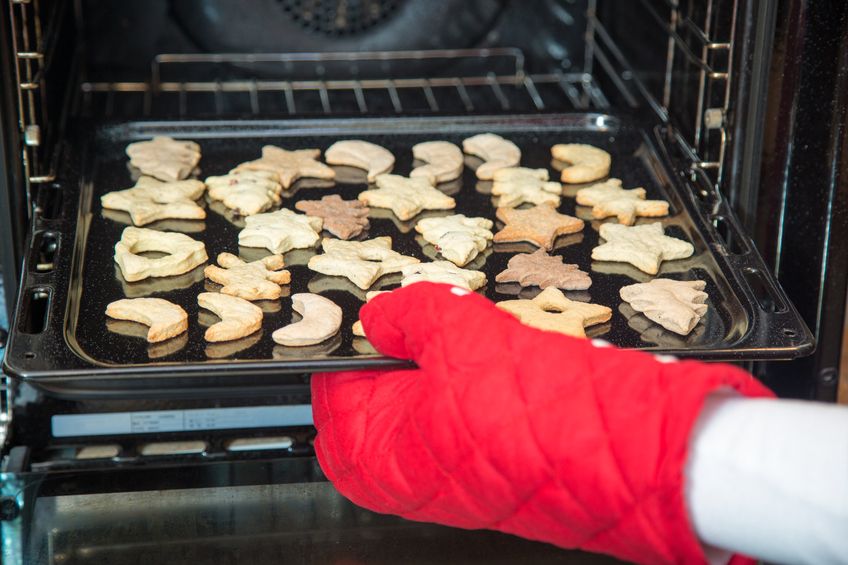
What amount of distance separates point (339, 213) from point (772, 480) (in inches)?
29.8

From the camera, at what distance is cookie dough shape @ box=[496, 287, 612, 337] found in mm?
1191

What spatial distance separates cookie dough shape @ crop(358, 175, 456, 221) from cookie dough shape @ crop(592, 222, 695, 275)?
0.75 feet

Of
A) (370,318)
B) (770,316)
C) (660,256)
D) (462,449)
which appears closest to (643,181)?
(660,256)

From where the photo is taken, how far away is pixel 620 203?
1.48m

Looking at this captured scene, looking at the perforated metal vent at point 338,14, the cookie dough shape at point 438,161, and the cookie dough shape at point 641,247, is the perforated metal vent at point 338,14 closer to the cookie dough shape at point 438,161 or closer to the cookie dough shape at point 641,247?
the cookie dough shape at point 438,161

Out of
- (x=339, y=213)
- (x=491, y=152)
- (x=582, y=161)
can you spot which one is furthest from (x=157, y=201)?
(x=582, y=161)

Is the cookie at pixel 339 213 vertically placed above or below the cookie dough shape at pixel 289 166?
below

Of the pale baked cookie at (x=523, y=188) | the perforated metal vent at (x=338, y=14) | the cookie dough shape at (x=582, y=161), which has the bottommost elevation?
the pale baked cookie at (x=523, y=188)

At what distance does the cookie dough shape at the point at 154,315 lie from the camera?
46.5 inches

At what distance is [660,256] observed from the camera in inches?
53.7

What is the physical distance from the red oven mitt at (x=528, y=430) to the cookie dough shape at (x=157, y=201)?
0.46m

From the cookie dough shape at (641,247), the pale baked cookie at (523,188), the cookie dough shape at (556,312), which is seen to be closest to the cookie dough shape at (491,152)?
the pale baked cookie at (523,188)

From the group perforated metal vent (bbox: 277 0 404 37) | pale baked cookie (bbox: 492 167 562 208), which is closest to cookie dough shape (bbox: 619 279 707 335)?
pale baked cookie (bbox: 492 167 562 208)

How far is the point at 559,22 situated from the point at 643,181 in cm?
46
